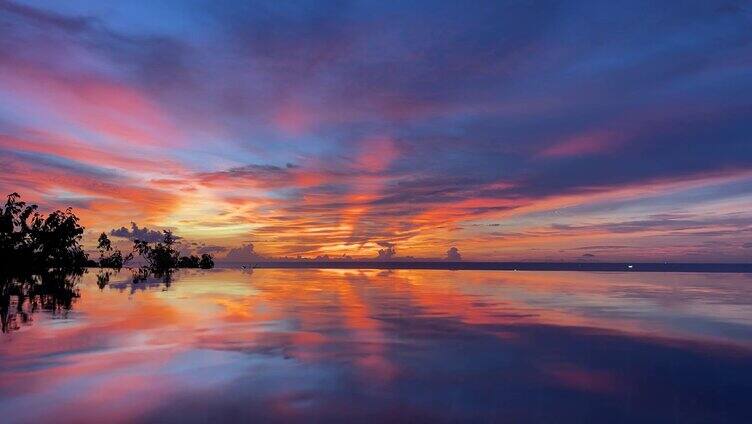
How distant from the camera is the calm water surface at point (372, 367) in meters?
11.5

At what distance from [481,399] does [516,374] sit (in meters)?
3.21

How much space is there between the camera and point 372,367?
1573cm

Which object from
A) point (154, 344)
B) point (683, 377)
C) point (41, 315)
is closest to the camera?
point (683, 377)

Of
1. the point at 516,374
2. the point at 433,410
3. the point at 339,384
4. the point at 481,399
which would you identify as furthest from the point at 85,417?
the point at 516,374

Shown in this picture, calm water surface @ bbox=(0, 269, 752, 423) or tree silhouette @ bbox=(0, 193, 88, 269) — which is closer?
calm water surface @ bbox=(0, 269, 752, 423)

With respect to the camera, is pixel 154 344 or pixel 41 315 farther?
pixel 41 315

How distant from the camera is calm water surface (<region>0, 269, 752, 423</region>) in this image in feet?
37.7

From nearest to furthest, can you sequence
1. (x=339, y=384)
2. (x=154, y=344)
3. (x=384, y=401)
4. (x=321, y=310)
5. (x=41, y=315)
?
(x=384, y=401) < (x=339, y=384) < (x=154, y=344) < (x=41, y=315) < (x=321, y=310)

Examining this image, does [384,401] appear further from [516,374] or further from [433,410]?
[516,374]

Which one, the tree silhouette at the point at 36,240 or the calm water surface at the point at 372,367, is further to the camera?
the tree silhouette at the point at 36,240

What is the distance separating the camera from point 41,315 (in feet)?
94.1

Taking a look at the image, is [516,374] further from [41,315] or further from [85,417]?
[41,315]

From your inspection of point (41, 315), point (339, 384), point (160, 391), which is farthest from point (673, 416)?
point (41, 315)

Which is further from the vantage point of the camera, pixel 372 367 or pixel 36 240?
pixel 36 240
